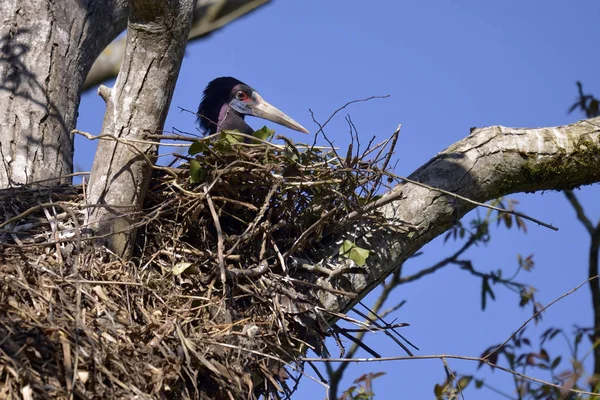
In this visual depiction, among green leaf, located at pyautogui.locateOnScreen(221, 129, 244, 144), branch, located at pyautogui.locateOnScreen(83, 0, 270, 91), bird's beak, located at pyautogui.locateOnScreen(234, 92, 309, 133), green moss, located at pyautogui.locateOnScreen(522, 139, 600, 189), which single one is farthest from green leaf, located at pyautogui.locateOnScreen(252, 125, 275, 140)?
branch, located at pyautogui.locateOnScreen(83, 0, 270, 91)

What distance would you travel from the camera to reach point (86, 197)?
3.53m

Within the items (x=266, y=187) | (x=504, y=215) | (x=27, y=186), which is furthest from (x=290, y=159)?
(x=504, y=215)

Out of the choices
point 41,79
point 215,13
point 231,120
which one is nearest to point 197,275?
point 41,79

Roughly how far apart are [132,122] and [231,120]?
2.17m

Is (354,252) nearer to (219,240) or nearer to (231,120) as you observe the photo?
(219,240)

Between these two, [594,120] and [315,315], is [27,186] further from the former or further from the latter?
[594,120]

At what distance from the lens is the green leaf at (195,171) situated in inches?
140

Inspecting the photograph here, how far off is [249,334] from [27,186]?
1.24 meters

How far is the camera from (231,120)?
220 inches

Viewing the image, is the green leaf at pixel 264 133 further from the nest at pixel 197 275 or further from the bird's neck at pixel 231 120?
the bird's neck at pixel 231 120

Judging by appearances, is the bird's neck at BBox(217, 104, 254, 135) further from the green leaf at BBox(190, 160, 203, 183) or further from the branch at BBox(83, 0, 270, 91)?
the green leaf at BBox(190, 160, 203, 183)

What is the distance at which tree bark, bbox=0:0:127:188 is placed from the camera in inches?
164

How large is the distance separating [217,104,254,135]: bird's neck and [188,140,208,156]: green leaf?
1900 mm

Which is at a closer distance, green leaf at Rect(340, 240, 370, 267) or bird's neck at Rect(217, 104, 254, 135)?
green leaf at Rect(340, 240, 370, 267)
